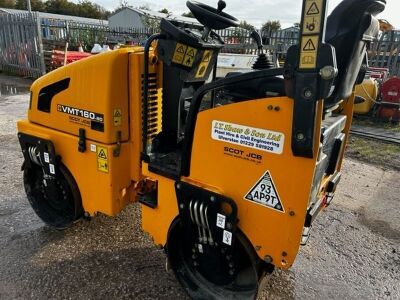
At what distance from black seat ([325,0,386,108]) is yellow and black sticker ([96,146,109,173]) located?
1.58 metres

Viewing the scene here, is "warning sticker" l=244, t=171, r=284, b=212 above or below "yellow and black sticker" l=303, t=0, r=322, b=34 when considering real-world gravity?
below

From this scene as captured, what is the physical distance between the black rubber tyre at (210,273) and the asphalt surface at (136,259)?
141mm

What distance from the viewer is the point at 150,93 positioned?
2.55 m

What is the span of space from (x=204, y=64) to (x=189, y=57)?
0.67 feet

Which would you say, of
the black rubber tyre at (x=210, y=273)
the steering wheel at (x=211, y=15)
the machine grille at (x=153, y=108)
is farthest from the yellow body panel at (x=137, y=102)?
the black rubber tyre at (x=210, y=273)

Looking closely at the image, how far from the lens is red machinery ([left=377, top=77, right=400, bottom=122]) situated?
7594 millimetres

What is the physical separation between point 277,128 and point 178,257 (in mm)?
1298

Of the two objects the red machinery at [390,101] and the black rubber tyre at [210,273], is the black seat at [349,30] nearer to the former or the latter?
the black rubber tyre at [210,273]

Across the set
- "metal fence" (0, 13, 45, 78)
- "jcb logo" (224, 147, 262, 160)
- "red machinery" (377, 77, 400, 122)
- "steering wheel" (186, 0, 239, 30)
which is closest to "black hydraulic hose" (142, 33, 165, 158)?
"steering wheel" (186, 0, 239, 30)

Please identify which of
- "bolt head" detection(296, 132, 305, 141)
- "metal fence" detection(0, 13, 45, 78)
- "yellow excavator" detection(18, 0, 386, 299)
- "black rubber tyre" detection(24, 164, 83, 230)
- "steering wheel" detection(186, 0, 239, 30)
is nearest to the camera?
"bolt head" detection(296, 132, 305, 141)

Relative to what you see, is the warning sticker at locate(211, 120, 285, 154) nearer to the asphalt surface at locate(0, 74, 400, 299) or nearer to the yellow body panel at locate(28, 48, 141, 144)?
the yellow body panel at locate(28, 48, 141, 144)

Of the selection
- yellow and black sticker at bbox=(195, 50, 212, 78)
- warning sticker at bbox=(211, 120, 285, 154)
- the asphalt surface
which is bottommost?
the asphalt surface

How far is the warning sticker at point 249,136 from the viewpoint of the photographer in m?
1.75

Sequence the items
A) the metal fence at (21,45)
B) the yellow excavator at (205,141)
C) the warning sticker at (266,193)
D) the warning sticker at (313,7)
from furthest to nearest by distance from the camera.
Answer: the metal fence at (21,45) → the warning sticker at (266,193) → the yellow excavator at (205,141) → the warning sticker at (313,7)
